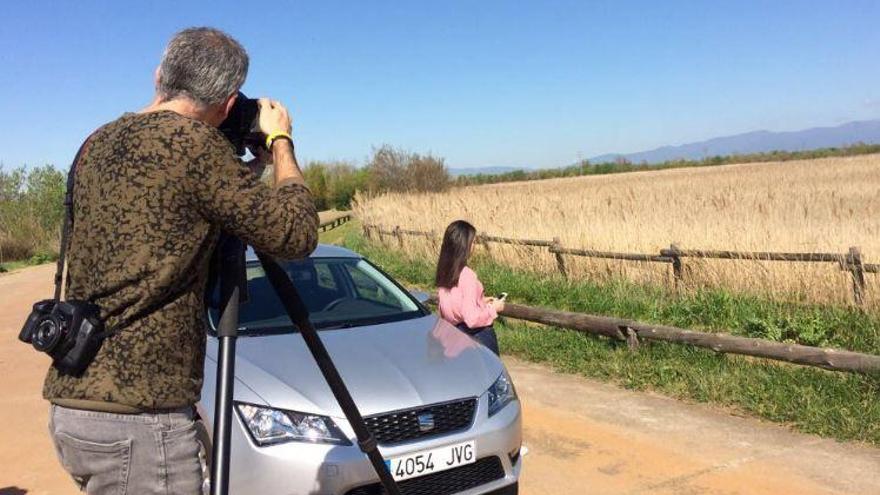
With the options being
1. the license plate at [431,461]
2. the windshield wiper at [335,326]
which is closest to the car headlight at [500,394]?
the license plate at [431,461]

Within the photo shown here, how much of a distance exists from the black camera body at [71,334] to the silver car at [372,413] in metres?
1.42

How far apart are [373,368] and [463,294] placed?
5.36ft

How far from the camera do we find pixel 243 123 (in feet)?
6.61

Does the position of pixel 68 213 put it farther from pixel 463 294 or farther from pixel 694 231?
pixel 694 231

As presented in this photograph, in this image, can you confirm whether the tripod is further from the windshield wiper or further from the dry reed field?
the dry reed field

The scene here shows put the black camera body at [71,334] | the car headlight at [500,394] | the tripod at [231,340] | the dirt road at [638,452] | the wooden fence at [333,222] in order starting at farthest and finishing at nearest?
the wooden fence at [333,222] → the dirt road at [638,452] → the car headlight at [500,394] → the tripod at [231,340] → the black camera body at [71,334]

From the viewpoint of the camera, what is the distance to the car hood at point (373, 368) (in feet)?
Result: 12.3

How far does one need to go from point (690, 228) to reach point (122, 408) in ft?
34.0

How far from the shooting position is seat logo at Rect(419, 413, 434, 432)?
3.74 m

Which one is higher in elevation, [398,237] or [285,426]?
[285,426]

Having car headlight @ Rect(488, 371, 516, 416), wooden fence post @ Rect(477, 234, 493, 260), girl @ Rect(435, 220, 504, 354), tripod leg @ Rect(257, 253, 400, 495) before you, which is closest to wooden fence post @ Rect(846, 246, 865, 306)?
girl @ Rect(435, 220, 504, 354)

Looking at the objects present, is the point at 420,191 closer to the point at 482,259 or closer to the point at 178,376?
the point at 482,259

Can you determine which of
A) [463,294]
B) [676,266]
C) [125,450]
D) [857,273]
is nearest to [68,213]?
[125,450]

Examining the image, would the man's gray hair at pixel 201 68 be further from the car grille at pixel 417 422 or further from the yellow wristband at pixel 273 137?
the car grille at pixel 417 422
